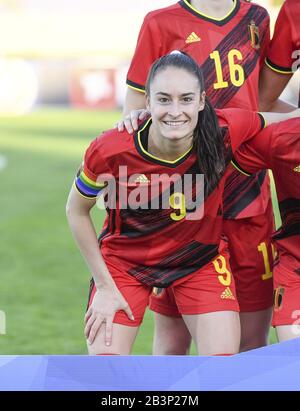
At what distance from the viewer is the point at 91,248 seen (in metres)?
3.41

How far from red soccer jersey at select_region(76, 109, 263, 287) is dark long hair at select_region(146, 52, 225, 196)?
0.04 metres

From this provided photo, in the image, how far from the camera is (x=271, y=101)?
3.95 metres

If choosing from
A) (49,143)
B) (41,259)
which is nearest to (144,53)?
(41,259)

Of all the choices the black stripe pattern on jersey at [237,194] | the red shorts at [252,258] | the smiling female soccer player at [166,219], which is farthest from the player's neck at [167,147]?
the red shorts at [252,258]

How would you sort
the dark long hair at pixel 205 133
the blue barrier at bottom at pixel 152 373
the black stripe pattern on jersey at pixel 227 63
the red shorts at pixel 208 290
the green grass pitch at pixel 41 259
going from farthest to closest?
1. the green grass pitch at pixel 41 259
2. the black stripe pattern on jersey at pixel 227 63
3. the red shorts at pixel 208 290
4. the dark long hair at pixel 205 133
5. the blue barrier at bottom at pixel 152 373

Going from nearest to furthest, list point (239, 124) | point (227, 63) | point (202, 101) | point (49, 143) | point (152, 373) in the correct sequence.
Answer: point (152, 373) → point (202, 101) → point (239, 124) → point (227, 63) → point (49, 143)

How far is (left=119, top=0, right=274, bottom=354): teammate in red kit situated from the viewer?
3.63m

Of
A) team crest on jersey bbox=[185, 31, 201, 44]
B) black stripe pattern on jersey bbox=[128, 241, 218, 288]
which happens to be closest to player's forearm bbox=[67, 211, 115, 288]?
black stripe pattern on jersey bbox=[128, 241, 218, 288]

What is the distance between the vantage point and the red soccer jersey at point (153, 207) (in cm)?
326

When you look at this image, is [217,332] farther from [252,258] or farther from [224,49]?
[224,49]

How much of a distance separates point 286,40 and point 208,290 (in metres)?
1.19

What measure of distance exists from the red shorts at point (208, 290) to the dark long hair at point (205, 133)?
1.33ft

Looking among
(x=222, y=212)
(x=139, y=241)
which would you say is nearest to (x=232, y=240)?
(x=222, y=212)

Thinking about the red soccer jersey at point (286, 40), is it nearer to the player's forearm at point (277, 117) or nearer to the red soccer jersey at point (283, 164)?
the player's forearm at point (277, 117)
